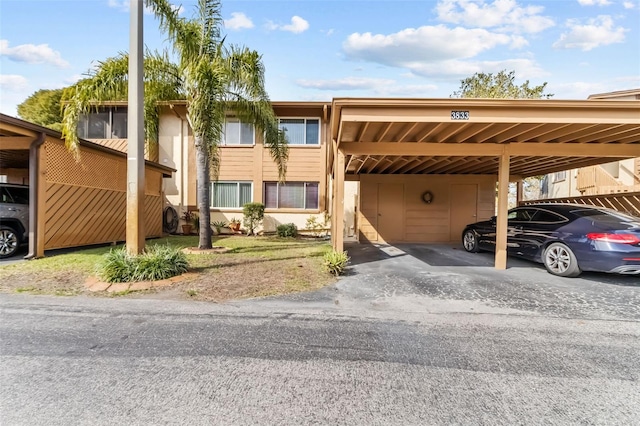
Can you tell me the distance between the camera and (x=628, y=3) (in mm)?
7832

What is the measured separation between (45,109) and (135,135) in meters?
23.8

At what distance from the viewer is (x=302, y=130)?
45.9 feet

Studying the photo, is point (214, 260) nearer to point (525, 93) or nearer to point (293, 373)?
point (293, 373)

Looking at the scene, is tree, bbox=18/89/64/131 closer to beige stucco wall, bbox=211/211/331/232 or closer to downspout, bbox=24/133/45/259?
beige stucco wall, bbox=211/211/331/232

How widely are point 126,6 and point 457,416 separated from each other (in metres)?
8.01

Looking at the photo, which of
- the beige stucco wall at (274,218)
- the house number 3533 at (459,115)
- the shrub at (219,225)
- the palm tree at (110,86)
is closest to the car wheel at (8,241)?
the palm tree at (110,86)

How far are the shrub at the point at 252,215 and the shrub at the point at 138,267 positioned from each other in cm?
709

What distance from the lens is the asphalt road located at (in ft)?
7.25

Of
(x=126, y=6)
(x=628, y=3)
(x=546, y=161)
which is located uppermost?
(x=628, y=3)

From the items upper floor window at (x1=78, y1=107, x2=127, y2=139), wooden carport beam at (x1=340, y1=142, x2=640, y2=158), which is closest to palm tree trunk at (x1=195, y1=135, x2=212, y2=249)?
wooden carport beam at (x1=340, y1=142, x2=640, y2=158)

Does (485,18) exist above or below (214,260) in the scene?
above

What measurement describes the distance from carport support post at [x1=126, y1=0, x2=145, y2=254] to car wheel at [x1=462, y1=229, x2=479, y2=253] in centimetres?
890

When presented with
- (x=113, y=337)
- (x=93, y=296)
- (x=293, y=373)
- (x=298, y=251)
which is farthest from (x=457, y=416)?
(x=298, y=251)

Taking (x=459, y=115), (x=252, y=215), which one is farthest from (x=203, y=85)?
(x=252, y=215)
